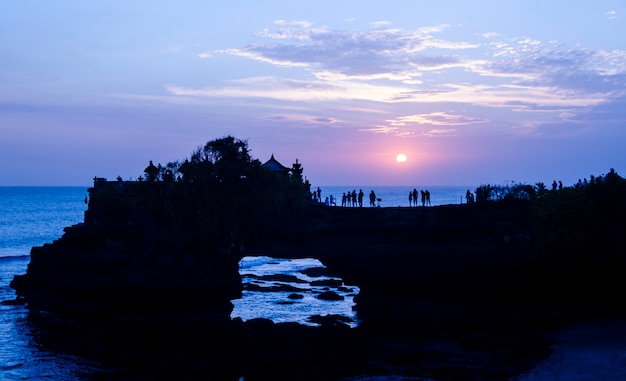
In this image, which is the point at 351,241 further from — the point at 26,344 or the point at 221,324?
the point at 26,344

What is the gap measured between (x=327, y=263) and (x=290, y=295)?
4.73 metres

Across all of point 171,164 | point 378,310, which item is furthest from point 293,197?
point 378,310

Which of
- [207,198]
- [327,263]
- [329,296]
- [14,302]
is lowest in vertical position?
[329,296]

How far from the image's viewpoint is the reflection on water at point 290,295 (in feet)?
164

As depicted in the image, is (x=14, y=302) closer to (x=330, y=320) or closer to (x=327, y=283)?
(x=330, y=320)

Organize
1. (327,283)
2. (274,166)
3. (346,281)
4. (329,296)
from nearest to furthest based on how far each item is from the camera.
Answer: (346,281)
(329,296)
(327,283)
(274,166)

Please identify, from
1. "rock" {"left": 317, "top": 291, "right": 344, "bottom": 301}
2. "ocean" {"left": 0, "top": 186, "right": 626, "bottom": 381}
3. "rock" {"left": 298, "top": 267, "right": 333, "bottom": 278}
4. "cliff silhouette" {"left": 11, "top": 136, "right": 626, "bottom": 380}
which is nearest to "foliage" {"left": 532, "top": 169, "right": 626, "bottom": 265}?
"cliff silhouette" {"left": 11, "top": 136, "right": 626, "bottom": 380}

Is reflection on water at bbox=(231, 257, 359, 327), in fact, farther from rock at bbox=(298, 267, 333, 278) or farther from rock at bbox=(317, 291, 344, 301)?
rock at bbox=(317, 291, 344, 301)

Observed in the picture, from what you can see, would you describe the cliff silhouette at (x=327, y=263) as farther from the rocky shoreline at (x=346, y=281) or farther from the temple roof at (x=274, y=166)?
the temple roof at (x=274, y=166)

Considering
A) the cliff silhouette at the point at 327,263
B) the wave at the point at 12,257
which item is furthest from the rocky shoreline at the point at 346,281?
the wave at the point at 12,257

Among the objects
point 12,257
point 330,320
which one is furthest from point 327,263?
point 12,257

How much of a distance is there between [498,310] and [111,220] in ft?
117

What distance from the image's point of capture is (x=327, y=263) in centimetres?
5738

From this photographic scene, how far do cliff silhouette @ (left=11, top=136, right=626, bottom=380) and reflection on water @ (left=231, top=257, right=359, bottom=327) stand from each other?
2060 mm
